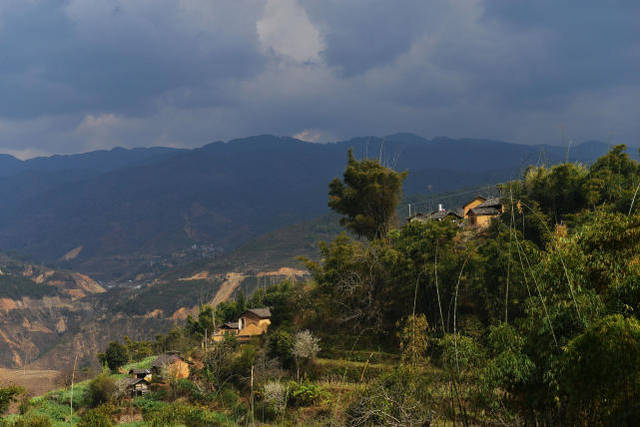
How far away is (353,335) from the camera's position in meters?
29.8

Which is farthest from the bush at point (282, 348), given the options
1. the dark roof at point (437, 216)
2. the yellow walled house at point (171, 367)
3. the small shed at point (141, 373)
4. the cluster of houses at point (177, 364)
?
the dark roof at point (437, 216)

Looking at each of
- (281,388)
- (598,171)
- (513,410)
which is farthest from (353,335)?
(513,410)

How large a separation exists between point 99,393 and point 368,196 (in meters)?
22.7

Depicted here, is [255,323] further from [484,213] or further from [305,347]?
[484,213]

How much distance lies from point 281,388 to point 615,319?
19570mm

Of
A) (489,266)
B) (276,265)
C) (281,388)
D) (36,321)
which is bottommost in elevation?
(36,321)

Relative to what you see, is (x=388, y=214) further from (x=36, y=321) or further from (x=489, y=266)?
(x=36, y=321)

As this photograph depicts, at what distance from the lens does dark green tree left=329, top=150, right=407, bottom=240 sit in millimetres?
35031

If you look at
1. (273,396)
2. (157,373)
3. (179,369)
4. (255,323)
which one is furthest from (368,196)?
(157,373)

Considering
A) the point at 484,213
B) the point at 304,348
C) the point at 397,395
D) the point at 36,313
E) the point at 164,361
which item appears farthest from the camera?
A: the point at 36,313

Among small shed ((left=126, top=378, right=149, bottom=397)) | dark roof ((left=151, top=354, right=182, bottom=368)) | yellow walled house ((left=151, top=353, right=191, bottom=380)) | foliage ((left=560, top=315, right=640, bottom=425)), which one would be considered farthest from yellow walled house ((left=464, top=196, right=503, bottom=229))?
foliage ((left=560, top=315, right=640, bottom=425))

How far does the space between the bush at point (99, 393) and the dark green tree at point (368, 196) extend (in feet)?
65.8

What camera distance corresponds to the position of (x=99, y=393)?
97.1 ft

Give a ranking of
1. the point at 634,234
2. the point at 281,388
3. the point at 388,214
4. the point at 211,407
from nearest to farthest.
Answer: the point at 634,234
the point at 281,388
the point at 211,407
the point at 388,214
